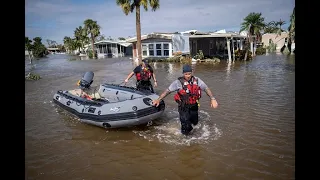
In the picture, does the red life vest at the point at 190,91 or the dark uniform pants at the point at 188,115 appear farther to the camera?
the dark uniform pants at the point at 188,115

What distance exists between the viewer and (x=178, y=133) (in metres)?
6.77

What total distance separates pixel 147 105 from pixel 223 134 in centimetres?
209

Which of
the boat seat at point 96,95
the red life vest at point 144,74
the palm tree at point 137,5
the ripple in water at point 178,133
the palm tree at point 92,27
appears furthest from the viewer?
the palm tree at point 92,27

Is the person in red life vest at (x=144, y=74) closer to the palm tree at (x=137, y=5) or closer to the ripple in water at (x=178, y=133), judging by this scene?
the ripple in water at (x=178, y=133)

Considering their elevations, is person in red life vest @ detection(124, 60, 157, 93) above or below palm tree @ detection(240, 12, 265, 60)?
below

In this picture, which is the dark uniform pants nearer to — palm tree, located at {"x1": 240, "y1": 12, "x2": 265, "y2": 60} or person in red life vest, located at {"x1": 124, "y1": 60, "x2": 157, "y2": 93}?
person in red life vest, located at {"x1": 124, "y1": 60, "x2": 157, "y2": 93}

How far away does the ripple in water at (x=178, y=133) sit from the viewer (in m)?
6.28

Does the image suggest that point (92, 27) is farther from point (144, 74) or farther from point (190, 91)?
point (190, 91)

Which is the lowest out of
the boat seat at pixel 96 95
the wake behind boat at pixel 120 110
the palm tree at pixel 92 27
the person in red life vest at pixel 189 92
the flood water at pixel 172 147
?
the flood water at pixel 172 147

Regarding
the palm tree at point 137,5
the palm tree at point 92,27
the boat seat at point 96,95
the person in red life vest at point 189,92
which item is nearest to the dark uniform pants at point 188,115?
the person in red life vest at point 189,92

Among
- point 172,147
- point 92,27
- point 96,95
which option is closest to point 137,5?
point 96,95

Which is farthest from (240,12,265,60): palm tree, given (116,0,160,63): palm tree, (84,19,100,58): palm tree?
(84,19,100,58): palm tree

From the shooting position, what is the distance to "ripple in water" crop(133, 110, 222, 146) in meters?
6.28

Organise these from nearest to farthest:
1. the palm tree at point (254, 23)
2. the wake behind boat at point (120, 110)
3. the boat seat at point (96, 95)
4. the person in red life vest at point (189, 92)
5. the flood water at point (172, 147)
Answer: the flood water at point (172, 147), the person in red life vest at point (189, 92), the wake behind boat at point (120, 110), the boat seat at point (96, 95), the palm tree at point (254, 23)
